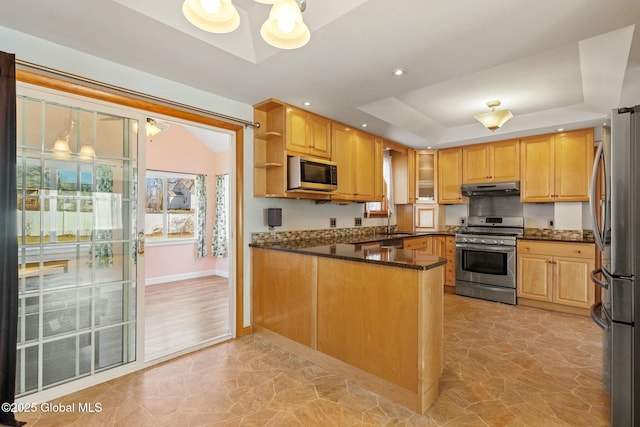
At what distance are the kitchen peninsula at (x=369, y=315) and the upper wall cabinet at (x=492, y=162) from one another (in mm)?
3128

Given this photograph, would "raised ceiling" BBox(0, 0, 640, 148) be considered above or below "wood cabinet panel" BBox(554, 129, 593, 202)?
above

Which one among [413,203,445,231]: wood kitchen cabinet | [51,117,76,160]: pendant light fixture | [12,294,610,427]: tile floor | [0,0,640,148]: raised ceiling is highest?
[0,0,640,148]: raised ceiling

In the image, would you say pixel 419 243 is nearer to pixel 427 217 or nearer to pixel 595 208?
pixel 427 217

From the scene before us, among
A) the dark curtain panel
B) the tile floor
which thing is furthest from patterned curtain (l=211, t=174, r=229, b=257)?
the dark curtain panel

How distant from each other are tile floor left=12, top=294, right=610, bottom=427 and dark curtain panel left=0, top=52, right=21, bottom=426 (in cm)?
30

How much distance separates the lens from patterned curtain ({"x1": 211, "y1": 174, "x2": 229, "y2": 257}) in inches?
245

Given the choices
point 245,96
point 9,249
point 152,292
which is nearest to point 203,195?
point 152,292

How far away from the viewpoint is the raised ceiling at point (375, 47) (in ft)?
5.74

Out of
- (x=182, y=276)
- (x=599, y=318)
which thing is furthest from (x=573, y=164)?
(x=182, y=276)

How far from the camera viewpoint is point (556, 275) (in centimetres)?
401

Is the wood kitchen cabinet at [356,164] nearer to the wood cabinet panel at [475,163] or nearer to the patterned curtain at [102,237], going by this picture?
the wood cabinet panel at [475,163]

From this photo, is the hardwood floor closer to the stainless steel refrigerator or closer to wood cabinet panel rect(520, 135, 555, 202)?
the stainless steel refrigerator

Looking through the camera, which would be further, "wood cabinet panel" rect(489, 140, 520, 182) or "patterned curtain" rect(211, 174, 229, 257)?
"patterned curtain" rect(211, 174, 229, 257)

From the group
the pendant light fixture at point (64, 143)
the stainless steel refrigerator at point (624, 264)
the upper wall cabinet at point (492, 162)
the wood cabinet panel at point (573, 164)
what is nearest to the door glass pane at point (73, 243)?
the pendant light fixture at point (64, 143)
